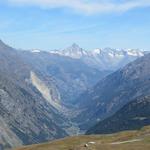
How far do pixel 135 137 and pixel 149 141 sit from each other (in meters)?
20.6

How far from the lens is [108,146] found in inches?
6811

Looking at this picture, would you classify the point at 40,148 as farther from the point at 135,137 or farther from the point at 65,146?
the point at 135,137

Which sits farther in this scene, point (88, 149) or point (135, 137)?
point (135, 137)

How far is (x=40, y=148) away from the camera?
194625 millimetres

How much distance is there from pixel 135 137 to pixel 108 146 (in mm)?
27354

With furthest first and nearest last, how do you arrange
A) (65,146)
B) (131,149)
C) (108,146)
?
(65,146) < (108,146) < (131,149)

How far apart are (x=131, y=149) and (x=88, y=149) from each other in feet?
48.3

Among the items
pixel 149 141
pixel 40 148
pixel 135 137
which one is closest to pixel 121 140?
pixel 135 137

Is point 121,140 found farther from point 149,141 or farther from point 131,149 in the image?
point 131,149

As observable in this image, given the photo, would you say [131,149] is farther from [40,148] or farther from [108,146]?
[40,148]

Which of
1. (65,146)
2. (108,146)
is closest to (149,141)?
(108,146)

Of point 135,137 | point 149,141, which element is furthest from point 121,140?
point 149,141

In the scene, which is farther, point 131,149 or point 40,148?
point 40,148

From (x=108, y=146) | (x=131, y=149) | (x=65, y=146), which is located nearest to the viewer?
(x=131, y=149)
